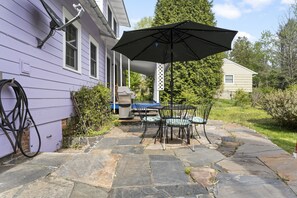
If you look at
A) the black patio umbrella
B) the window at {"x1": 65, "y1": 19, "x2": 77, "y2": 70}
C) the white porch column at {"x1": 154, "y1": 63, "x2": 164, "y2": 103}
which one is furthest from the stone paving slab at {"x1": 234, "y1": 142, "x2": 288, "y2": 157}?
the white porch column at {"x1": 154, "y1": 63, "x2": 164, "y2": 103}

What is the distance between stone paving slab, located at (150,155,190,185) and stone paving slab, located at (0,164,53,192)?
124 centimetres

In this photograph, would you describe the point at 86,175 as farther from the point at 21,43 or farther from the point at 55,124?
the point at 55,124

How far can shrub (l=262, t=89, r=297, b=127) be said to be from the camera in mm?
6699

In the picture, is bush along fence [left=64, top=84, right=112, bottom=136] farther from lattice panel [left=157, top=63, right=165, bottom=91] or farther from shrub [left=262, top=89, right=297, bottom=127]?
shrub [left=262, top=89, right=297, bottom=127]

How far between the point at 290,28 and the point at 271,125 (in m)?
17.2

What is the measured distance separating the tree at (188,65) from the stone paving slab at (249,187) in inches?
489

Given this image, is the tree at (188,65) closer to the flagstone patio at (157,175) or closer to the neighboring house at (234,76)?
the neighboring house at (234,76)

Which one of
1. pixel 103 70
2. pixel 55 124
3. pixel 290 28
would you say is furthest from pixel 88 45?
pixel 290 28

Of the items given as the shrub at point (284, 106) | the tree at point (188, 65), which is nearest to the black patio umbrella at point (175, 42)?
the shrub at point (284, 106)

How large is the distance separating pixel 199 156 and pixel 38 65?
10.1 ft

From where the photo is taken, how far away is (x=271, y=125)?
7.96 meters

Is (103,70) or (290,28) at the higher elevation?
(290,28)

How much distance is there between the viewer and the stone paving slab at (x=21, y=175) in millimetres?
2479

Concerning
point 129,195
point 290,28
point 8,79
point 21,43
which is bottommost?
point 129,195
